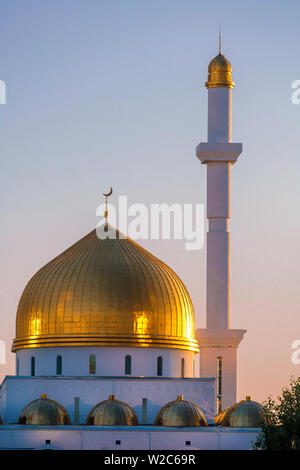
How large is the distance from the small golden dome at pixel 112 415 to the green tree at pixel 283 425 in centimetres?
444

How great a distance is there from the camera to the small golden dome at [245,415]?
63250mm

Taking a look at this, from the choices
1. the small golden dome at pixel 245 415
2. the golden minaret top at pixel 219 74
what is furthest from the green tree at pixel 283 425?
the golden minaret top at pixel 219 74

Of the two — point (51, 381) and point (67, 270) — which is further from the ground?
point (67, 270)

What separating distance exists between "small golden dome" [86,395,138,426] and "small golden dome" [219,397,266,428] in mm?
3354

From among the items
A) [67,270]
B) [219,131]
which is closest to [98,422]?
[67,270]

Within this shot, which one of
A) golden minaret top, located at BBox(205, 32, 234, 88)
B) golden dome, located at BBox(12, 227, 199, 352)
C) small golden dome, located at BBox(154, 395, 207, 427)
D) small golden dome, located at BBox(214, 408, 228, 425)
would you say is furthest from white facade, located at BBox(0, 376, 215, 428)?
golden minaret top, located at BBox(205, 32, 234, 88)

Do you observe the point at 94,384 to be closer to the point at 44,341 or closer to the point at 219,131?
the point at 44,341

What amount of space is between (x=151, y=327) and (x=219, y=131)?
9192 millimetres

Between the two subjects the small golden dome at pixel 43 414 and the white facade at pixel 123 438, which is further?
the small golden dome at pixel 43 414

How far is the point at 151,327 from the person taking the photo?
66.1 meters

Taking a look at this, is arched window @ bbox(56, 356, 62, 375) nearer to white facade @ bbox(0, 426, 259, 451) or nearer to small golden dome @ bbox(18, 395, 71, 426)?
small golden dome @ bbox(18, 395, 71, 426)

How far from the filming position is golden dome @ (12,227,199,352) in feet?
215

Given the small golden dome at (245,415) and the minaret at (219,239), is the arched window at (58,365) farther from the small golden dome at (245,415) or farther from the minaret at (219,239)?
the small golden dome at (245,415)

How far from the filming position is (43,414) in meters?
62.4
